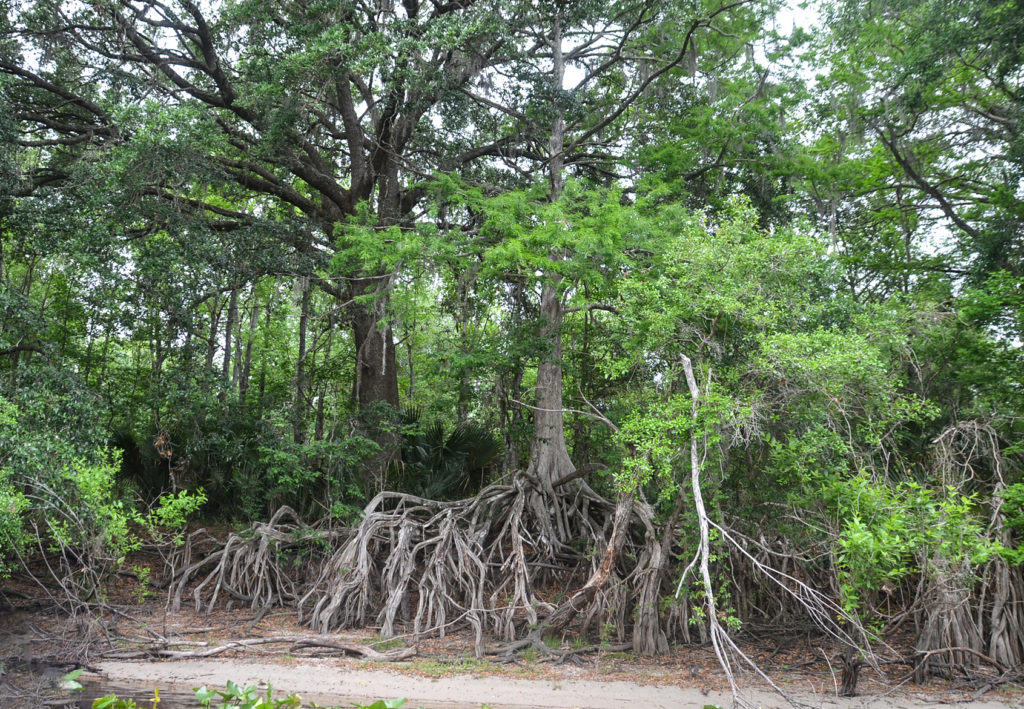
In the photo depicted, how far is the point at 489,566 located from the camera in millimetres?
10703

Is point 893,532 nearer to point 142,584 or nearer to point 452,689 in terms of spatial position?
point 452,689

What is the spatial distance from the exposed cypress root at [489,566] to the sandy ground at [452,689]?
109 cm

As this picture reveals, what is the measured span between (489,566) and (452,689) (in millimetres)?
3012

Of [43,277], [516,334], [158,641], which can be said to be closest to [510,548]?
[516,334]

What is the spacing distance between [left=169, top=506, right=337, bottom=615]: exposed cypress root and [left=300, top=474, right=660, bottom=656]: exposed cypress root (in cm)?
73

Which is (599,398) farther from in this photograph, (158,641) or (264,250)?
(158,641)

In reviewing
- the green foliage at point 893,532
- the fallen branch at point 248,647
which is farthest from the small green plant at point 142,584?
the green foliage at point 893,532

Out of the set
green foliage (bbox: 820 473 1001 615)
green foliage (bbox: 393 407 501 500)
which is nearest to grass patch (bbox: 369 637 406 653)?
green foliage (bbox: 393 407 501 500)

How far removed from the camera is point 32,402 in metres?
8.59

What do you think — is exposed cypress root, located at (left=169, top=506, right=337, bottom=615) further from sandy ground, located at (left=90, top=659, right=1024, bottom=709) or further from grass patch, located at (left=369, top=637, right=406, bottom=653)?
sandy ground, located at (left=90, top=659, right=1024, bottom=709)

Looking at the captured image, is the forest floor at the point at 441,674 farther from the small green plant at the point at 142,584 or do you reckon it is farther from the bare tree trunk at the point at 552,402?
the bare tree trunk at the point at 552,402

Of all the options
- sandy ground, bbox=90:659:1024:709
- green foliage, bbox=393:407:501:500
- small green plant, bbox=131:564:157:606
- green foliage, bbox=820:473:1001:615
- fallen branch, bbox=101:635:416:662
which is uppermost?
green foliage, bbox=393:407:501:500

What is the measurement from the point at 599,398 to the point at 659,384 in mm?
4391

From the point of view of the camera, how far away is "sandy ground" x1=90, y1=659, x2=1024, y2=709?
7387 mm
